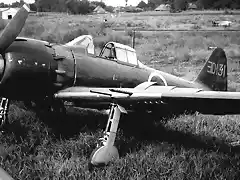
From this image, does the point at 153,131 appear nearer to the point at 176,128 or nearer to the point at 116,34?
the point at 176,128

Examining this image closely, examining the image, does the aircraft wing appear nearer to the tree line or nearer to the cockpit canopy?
the cockpit canopy

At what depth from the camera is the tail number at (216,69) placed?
6.81 m

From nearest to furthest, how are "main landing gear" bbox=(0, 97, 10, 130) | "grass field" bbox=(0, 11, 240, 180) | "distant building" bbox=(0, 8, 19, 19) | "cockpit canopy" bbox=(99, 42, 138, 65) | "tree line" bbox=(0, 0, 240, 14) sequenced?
1. "grass field" bbox=(0, 11, 240, 180)
2. "main landing gear" bbox=(0, 97, 10, 130)
3. "cockpit canopy" bbox=(99, 42, 138, 65)
4. "tree line" bbox=(0, 0, 240, 14)
5. "distant building" bbox=(0, 8, 19, 19)

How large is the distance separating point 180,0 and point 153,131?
4.26 m

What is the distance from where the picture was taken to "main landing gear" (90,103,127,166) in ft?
12.3

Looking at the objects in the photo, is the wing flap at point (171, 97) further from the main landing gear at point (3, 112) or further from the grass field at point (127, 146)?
the main landing gear at point (3, 112)

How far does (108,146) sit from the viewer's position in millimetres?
3963

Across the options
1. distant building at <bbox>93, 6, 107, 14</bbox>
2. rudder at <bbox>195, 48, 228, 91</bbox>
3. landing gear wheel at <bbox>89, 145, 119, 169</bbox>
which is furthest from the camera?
distant building at <bbox>93, 6, 107, 14</bbox>

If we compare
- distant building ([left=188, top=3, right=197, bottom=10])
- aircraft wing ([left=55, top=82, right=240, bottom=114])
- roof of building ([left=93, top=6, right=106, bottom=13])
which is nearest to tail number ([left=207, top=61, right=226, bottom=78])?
distant building ([left=188, top=3, right=197, bottom=10])

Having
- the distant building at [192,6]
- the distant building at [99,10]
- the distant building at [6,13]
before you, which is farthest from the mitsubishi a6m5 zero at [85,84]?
the distant building at [99,10]

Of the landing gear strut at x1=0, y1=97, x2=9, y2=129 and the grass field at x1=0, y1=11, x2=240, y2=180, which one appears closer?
the grass field at x1=0, y1=11, x2=240, y2=180

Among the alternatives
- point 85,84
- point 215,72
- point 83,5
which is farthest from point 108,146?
point 83,5

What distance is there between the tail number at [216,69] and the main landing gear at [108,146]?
10.8 feet

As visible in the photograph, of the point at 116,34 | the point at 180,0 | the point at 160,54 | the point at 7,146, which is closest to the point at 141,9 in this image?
the point at 160,54
